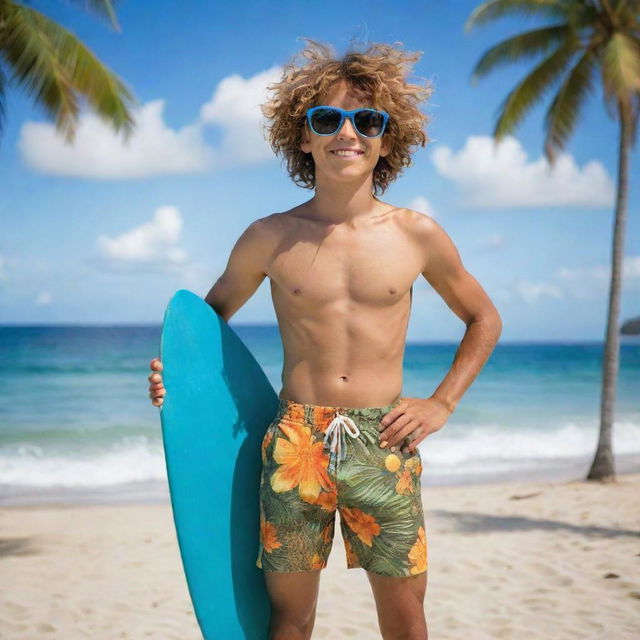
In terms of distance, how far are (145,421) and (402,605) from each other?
16362 mm

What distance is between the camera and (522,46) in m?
9.34

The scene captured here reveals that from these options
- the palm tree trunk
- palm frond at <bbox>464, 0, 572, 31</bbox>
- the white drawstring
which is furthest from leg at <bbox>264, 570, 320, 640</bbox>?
palm frond at <bbox>464, 0, 572, 31</bbox>

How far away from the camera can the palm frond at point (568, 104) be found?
8977 mm

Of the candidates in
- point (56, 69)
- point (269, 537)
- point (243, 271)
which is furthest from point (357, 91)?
point (56, 69)

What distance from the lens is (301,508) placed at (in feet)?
7.02

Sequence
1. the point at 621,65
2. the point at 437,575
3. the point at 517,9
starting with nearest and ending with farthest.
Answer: the point at 437,575, the point at 621,65, the point at 517,9

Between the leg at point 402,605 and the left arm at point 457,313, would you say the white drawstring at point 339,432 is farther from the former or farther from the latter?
the leg at point 402,605

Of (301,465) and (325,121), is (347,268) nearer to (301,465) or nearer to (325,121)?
(325,121)

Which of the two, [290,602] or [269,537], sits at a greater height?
[269,537]

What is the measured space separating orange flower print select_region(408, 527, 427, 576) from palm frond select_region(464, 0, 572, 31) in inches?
315

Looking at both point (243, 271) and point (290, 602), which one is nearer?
point (290, 602)

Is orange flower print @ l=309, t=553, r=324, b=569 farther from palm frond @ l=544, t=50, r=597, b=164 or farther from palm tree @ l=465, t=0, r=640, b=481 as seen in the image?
palm frond @ l=544, t=50, r=597, b=164

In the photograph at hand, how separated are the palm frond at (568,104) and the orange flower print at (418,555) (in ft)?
26.3

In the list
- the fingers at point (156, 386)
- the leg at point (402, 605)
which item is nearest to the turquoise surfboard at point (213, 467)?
the fingers at point (156, 386)
